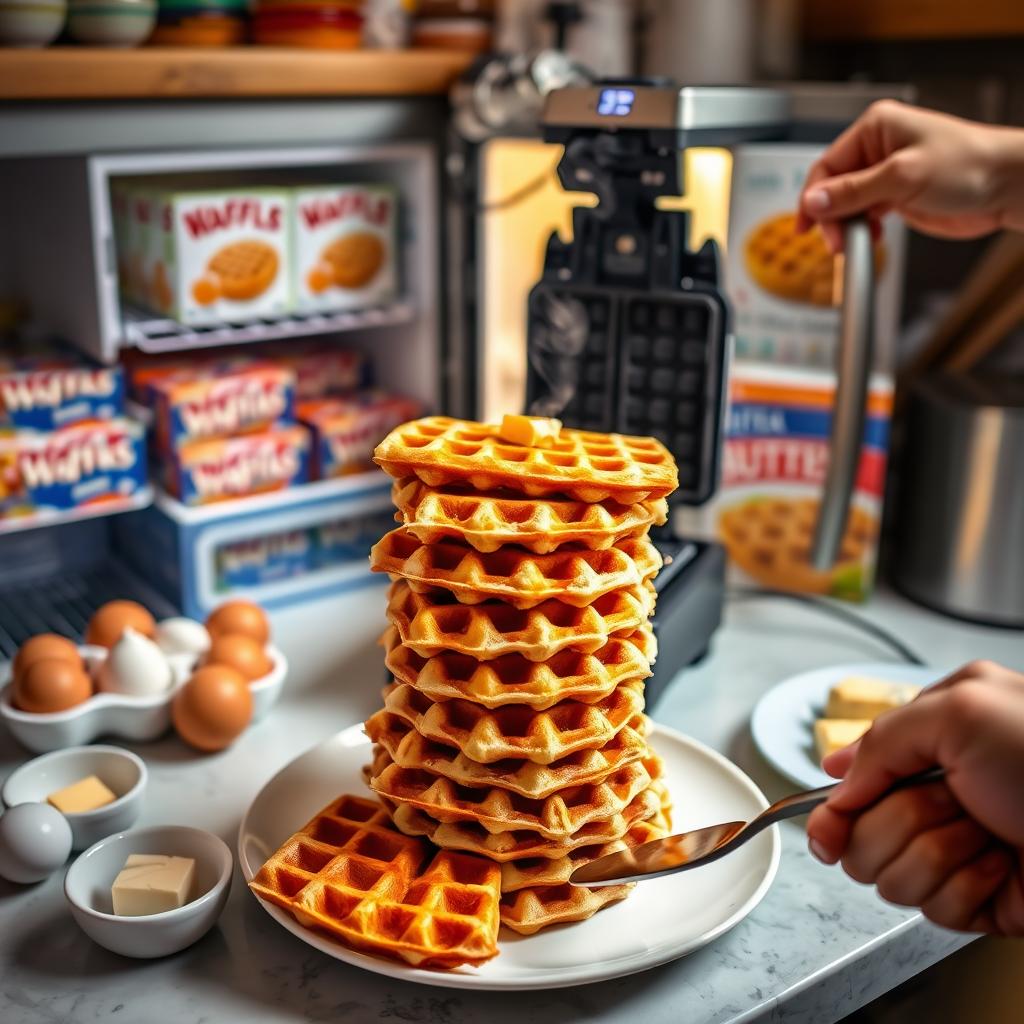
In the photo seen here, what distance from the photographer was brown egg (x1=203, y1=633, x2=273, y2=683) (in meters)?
1.21

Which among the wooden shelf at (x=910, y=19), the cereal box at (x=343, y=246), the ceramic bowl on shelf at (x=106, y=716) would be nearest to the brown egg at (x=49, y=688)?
the ceramic bowl on shelf at (x=106, y=716)

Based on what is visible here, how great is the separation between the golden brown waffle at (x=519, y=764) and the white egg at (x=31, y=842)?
268mm

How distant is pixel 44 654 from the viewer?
46.2 inches

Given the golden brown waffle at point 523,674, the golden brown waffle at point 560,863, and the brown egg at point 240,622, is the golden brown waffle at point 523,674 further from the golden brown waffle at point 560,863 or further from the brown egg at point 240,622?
the brown egg at point 240,622

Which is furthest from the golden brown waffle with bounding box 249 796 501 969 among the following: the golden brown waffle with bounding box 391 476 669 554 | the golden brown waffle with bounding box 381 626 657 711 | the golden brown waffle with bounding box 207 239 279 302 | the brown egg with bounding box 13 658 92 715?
the golden brown waffle with bounding box 207 239 279 302

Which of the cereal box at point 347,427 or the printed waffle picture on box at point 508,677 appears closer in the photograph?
the printed waffle picture on box at point 508,677

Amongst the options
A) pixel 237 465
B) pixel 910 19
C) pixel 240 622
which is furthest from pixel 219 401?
pixel 910 19

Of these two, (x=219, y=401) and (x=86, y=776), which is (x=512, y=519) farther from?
(x=219, y=401)

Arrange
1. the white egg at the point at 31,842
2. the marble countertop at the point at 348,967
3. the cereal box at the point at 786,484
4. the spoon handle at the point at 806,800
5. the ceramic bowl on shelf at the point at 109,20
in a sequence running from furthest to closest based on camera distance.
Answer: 1. the cereal box at the point at 786,484
2. the ceramic bowl on shelf at the point at 109,20
3. the white egg at the point at 31,842
4. the marble countertop at the point at 348,967
5. the spoon handle at the point at 806,800

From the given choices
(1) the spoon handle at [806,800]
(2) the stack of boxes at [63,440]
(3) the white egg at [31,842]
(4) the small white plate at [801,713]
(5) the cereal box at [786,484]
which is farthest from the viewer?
(5) the cereal box at [786,484]

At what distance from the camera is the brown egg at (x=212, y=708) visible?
1.15 meters

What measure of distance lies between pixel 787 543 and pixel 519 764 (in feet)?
2.57

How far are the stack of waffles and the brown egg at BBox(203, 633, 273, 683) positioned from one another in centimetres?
34

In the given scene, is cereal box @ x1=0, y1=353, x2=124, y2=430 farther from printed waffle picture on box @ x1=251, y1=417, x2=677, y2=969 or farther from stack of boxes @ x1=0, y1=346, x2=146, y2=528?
printed waffle picture on box @ x1=251, y1=417, x2=677, y2=969
